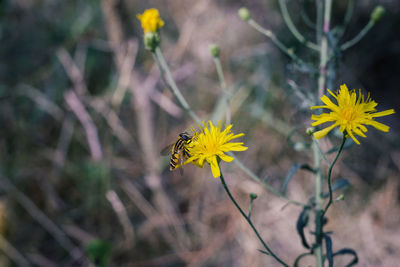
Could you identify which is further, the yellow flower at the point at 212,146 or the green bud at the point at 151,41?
the green bud at the point at 151,41

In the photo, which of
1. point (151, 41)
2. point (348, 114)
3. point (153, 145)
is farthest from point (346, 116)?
point (153, 145)

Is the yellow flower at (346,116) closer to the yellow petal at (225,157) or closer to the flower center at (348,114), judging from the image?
the flower center at (348,114)

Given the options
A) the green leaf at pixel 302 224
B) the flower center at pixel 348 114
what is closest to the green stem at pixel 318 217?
the green leaf at pixel 302 224

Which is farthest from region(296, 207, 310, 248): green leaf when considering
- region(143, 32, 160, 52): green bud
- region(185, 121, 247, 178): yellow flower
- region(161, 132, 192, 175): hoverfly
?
region(143, 32, 160, 52): green bud

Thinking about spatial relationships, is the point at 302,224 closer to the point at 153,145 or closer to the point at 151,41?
the point at 151,41

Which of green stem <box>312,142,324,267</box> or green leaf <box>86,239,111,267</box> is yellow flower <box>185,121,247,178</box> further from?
green leaf <box>86,239,111,267</box>
